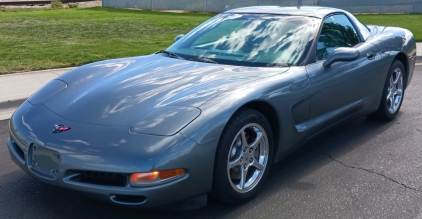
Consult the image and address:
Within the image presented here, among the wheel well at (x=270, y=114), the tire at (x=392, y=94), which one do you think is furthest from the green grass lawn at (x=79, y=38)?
→ the wheel well at (x=270, y=114)

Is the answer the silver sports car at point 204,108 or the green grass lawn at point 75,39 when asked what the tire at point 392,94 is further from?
the green grass lawn at point 75,39

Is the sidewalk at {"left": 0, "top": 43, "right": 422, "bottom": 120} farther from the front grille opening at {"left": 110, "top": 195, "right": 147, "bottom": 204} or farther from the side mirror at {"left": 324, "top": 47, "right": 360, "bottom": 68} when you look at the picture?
the side mirror at {"left": 324, "top": 47, "right": 360, "bottom": 68}

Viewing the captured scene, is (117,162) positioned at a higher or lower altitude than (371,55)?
lower

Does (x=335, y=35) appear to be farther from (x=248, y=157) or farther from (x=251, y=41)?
(x=248, y=157)

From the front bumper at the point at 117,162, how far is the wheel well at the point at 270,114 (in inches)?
24.9

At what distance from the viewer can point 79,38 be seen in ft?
43.1

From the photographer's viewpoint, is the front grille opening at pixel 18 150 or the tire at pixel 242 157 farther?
the front grille opening at pixel 18 150

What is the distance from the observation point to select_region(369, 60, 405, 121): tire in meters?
5.86

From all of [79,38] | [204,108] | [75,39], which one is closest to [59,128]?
[204,108]

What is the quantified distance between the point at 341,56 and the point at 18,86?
4.97m

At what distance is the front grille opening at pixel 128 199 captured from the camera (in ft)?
10.9

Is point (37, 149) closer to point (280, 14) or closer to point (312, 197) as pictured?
point (312, 197)

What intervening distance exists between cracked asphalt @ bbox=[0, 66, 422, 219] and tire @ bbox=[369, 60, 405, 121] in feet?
1.17

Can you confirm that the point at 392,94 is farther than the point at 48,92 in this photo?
Yes
